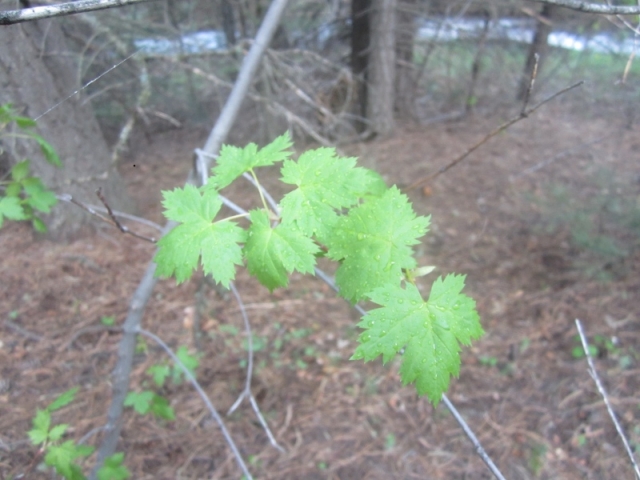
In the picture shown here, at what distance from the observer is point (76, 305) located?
3178 millimetres

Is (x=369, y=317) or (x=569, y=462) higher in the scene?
(x=369, y=317)

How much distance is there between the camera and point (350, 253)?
1.16m

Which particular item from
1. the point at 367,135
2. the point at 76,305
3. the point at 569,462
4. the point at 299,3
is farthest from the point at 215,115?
the point at 569,462

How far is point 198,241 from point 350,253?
17.6 inches

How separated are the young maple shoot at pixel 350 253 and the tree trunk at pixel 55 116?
4.57 ft

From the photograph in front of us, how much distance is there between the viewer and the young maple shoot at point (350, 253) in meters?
1.05

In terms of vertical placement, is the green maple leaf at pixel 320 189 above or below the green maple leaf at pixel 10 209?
above

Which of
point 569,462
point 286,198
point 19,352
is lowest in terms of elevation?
point 569,462

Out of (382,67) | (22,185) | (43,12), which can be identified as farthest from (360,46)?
(43,12)

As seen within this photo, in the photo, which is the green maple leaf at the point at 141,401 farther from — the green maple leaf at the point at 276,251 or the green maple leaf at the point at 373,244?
the green maple leaf at the point at 373,244

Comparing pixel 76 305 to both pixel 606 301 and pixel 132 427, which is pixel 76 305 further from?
pixel 606 301

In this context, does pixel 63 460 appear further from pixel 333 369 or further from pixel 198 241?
pixel 333 369

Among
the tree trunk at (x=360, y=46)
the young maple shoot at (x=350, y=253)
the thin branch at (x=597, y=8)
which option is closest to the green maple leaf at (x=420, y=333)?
the young maple shoot at (x=350, y=253)

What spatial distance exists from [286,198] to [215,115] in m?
6.46
